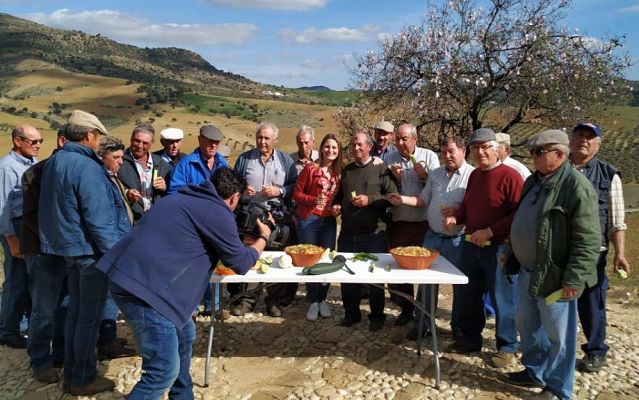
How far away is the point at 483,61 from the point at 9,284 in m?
7.49

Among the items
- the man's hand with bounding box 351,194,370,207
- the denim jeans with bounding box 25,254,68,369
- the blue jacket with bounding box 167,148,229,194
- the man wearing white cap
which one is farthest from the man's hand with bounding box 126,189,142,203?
the man's hand with bounding box 351,194,370,207

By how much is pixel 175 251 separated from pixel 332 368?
2.03 m

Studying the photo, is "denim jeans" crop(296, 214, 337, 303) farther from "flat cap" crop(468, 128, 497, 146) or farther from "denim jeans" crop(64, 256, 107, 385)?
"denim jeans" crop(64, 256, 107, 385)

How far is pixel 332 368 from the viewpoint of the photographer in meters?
4.04

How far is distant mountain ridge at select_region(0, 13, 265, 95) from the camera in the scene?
81188 millimetres

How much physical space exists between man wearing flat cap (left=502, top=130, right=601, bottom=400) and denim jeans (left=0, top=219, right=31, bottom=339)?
4190mm

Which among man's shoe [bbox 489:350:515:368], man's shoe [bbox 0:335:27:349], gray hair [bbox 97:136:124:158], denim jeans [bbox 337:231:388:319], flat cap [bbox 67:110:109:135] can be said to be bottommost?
man's shoe [bbox 0:335:27:349]

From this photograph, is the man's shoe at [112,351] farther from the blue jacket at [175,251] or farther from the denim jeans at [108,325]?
the blue jacket at [175,251]

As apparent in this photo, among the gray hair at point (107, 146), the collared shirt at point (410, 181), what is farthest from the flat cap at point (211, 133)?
the collared shirt at point (410, 181)

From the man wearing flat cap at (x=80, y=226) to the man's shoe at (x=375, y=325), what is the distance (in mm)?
2484

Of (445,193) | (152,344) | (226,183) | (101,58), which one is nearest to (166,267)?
(152,344)

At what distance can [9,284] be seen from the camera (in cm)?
425

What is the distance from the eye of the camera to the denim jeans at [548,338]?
324cm

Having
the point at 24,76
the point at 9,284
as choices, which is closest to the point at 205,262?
the point at 9,284
